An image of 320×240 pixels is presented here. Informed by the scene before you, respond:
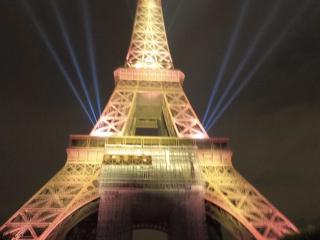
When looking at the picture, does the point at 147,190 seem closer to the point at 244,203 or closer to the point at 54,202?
the point at 54,202

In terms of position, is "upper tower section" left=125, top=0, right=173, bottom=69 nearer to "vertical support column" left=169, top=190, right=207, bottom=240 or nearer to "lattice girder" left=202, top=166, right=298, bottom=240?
"lattice girder" left=202, top=166, right=298, bottom=240

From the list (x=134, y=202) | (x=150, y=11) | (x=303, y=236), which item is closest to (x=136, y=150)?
(x=134, y=202)

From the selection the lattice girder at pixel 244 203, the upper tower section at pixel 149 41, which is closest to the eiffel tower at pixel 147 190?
the lattice girder at pixel 244 203

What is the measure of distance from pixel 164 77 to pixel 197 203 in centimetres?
1113

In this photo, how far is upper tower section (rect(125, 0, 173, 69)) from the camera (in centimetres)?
2619

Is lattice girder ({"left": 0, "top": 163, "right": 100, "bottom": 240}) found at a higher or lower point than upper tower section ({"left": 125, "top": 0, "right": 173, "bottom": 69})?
lower

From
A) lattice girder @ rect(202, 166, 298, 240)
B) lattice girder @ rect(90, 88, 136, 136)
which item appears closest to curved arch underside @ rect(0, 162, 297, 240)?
lattice girder @ rect(202, 166, 298, 240)

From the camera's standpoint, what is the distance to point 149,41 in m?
27.8

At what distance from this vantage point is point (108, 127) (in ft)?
66.2

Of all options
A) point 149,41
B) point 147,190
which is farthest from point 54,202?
point 149,41

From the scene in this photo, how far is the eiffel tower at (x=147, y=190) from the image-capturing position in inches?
579

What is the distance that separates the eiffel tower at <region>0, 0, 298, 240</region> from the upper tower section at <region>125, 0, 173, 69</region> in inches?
229

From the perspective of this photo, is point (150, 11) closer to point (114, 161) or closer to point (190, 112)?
point (190, 112)

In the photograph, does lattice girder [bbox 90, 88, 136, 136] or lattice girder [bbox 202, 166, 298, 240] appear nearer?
lattice girder [bbox 202, 166, 298, 240]
